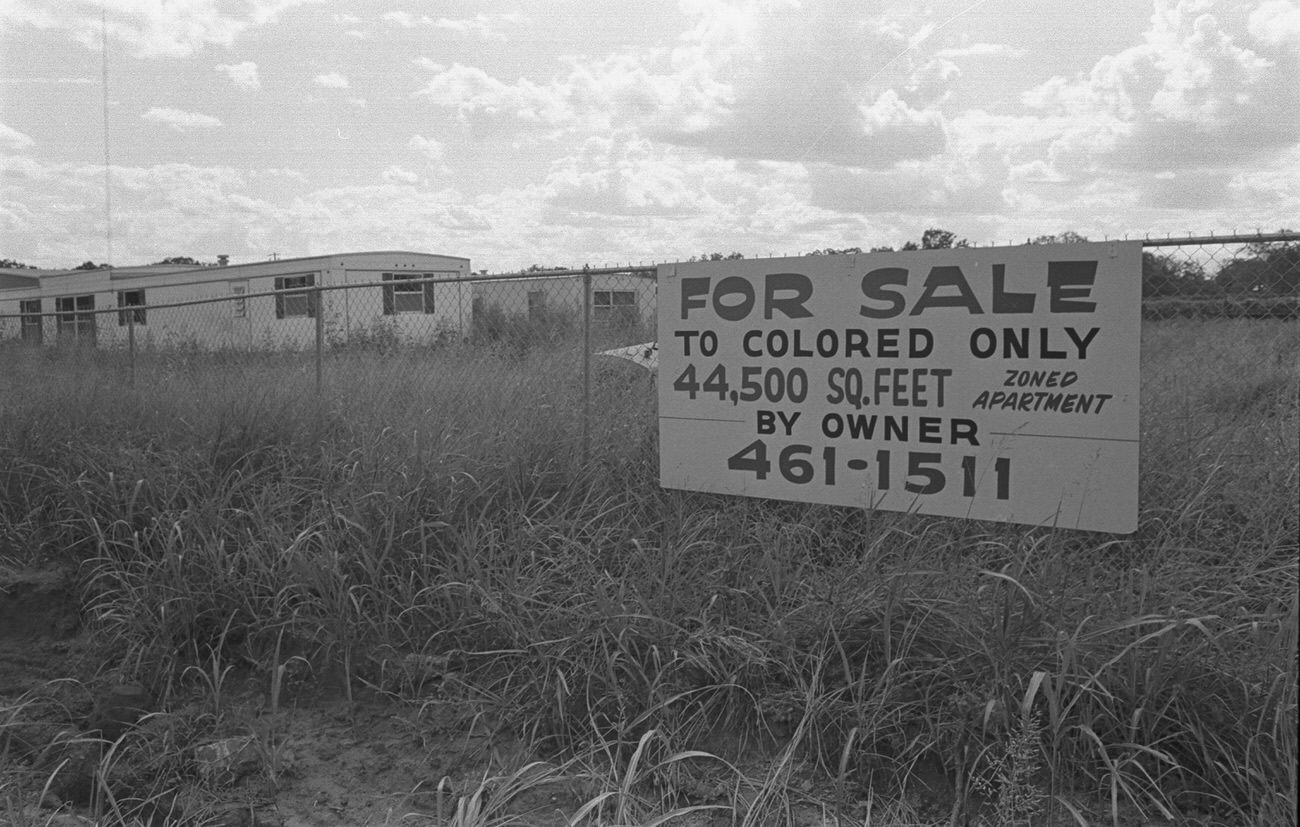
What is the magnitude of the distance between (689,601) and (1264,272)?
12.1ft

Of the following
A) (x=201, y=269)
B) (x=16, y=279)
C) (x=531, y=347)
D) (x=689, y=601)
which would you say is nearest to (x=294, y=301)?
(x=201, y=269)

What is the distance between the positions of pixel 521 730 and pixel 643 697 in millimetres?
486

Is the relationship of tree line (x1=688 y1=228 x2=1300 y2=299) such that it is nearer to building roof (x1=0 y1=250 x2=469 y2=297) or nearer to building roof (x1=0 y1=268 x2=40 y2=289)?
building roof (x1=0 y1=250 x2=469 y2=297)

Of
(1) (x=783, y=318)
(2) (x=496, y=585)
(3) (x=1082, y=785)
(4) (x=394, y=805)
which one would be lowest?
(4) (x=394, y=805)

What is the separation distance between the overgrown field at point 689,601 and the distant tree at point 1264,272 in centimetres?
57

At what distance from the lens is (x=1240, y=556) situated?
395 cm

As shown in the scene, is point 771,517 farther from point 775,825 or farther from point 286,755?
point 286,755

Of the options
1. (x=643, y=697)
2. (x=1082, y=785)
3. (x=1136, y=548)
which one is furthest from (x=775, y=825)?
(x=1136, y=548)

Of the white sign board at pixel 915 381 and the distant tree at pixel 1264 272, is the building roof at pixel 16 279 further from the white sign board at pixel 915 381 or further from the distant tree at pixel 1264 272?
the distant tree at pixel 1264 272

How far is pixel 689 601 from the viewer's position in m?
3.82

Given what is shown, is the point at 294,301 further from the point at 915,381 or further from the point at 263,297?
the point at 915,381

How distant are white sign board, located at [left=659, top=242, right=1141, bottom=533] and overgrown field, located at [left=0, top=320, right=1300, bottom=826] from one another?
19 centimetres

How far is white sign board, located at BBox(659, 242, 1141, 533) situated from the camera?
3967 mm

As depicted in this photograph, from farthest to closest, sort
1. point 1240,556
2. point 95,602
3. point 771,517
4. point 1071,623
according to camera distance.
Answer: point 95,602 → point 771,517 → point 1240,556 → point 1071,623
